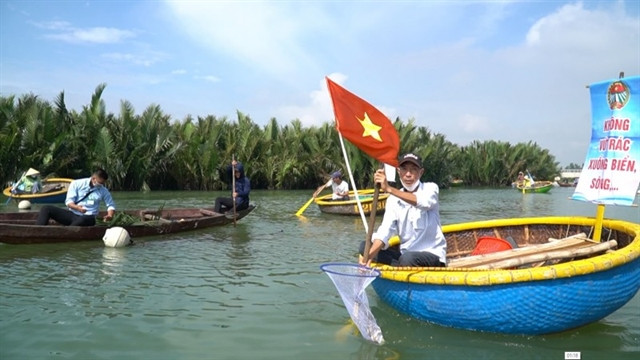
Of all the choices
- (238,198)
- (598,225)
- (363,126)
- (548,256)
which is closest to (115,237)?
(238,198)

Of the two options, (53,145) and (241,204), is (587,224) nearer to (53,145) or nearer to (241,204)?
(241,204)

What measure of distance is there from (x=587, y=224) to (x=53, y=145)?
21.6 metres

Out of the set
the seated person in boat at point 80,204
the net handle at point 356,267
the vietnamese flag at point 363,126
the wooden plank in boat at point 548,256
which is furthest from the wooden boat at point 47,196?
the wooden plank in boat at point 548,256

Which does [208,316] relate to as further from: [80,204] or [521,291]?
[80,204]

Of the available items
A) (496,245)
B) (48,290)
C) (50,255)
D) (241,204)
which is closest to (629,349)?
(496,245)

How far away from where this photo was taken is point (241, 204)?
1262cm

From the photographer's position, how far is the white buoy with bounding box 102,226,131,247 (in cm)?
860

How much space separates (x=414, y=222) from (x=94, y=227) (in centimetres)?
642

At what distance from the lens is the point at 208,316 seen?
16.4 feet

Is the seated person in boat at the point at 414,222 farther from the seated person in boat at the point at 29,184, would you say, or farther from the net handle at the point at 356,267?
the seated person in boat at the point at 29,184

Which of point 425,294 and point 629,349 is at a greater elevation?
point 425,294

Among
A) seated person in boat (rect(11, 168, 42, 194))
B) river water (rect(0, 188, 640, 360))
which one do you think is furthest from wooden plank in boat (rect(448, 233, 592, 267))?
seated person in boat (rect(11, 168, 42, 194))

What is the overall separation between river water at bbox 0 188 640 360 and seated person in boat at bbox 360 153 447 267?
2.08 feet

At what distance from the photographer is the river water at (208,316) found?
411 cm
